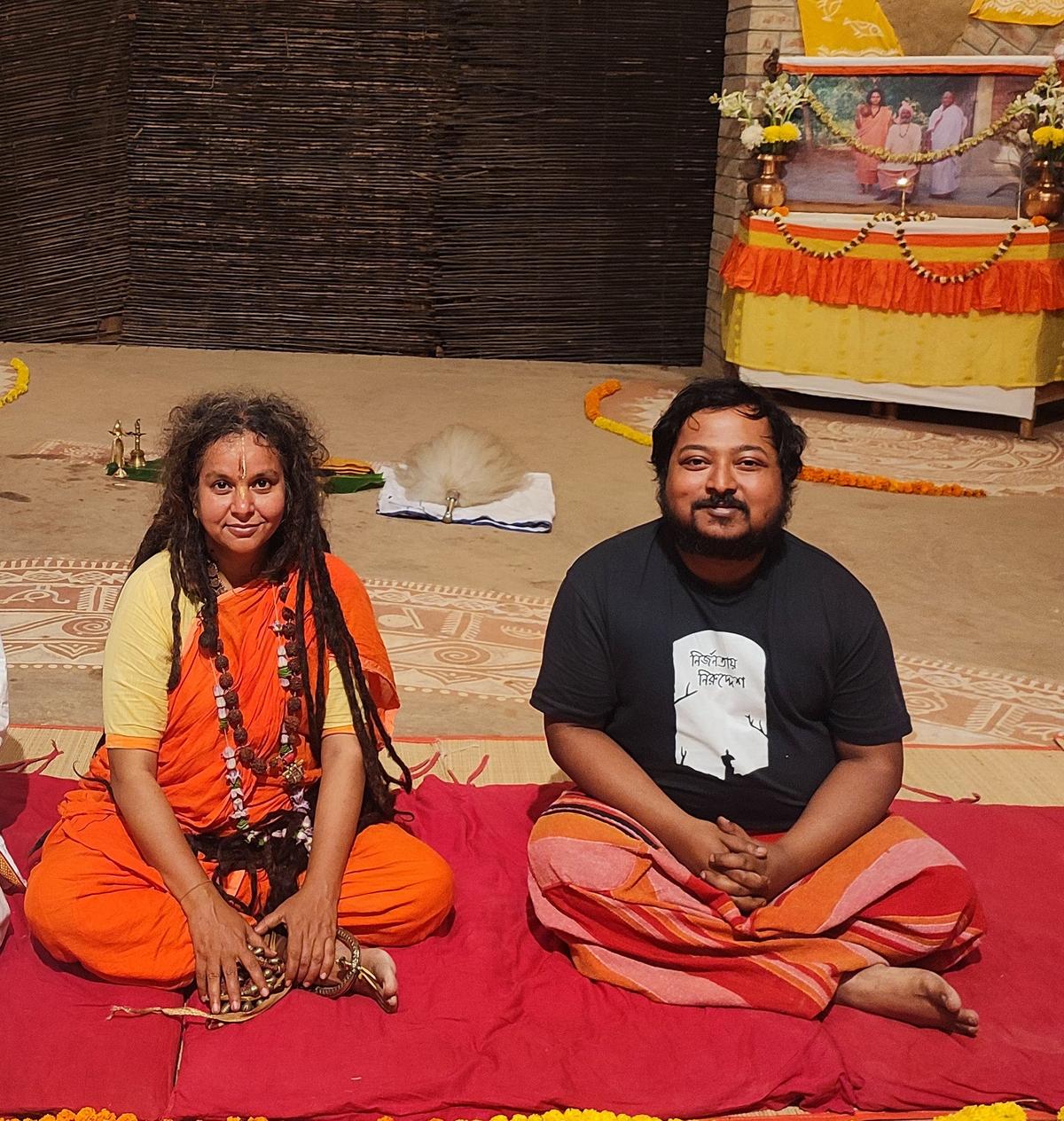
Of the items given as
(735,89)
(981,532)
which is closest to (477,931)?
(981,532)

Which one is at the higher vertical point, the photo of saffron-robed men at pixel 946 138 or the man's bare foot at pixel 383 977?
Answer: the photo of saffron-robed men at pixel 946 138

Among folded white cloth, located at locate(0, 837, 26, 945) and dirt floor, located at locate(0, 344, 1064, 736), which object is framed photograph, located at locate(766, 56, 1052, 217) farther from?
folded white cloth, located at locate(0, 837, 26, 945)

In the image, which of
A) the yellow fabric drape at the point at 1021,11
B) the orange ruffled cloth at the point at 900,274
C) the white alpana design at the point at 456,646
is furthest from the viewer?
the yellow fabric drape at the point at 1021,11

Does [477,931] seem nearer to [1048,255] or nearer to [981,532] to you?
[981,532]

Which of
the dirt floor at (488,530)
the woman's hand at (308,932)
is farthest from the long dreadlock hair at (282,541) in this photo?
the dirt floor at (488,530)

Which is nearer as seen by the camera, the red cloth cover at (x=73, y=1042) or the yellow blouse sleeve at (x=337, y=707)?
the red cloth cover at (x=73, y=1042)

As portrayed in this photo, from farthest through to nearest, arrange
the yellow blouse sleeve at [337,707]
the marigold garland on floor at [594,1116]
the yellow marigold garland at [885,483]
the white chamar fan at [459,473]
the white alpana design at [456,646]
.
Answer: the yellow marigold garland at [885,483], the white chamar fan at [459,473], the white alpana design at [456,646], the yellow blouse sleeve at [337,707], the marigold garland on floor at [594,1116]

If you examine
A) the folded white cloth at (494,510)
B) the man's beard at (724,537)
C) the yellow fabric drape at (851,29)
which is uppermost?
the yellow fabric drape at (851,29)

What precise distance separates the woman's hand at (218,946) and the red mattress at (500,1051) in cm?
6

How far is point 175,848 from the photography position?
7.52ft

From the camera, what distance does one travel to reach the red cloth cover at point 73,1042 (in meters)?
2.03

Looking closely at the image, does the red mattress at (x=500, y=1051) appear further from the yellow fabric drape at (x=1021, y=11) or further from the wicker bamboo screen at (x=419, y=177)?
the wicker bamboo screen at (x=419, y=177)

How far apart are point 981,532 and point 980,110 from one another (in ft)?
8.89

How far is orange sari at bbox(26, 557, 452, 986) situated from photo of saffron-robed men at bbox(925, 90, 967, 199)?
5652 millimetres
